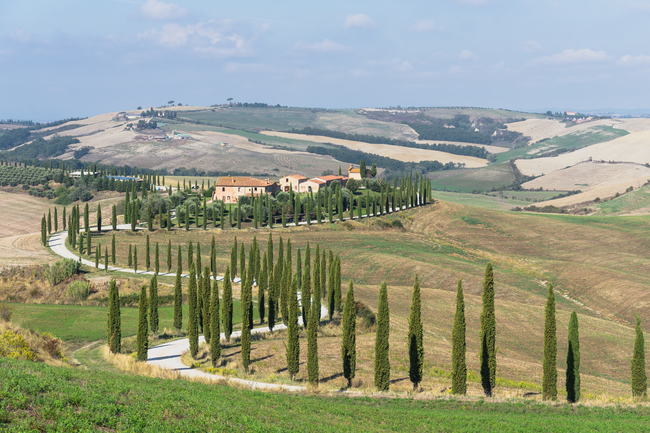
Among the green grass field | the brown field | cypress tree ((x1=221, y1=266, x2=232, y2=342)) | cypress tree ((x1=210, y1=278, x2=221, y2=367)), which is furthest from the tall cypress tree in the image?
the green grass field

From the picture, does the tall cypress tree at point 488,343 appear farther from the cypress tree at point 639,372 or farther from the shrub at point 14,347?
the shrub at point 14,347

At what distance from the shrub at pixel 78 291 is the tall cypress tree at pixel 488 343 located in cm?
4363

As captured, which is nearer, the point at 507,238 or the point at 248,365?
the point at 248,365

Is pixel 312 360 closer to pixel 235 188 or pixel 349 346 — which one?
pixel 349 346

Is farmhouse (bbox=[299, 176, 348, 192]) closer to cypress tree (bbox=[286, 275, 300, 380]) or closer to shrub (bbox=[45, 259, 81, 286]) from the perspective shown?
shrub (bbox=[45, 259, 81, 286])

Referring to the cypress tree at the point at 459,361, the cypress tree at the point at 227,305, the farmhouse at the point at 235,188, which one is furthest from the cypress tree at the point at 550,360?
the farmhouse at the point at 235,188

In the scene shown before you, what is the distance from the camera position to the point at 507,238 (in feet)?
336

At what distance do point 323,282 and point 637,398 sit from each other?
35370mm

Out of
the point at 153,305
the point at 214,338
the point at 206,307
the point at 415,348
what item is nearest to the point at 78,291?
the point at 153,305

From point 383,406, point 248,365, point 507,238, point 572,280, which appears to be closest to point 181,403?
point 383,406

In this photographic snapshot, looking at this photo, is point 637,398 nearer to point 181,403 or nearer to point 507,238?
point 181,403

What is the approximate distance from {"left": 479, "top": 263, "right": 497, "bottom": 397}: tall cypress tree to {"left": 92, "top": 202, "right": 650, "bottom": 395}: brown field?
332cm

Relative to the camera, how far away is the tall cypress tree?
33344 millimetres

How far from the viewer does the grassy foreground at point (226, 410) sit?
2067 cm
